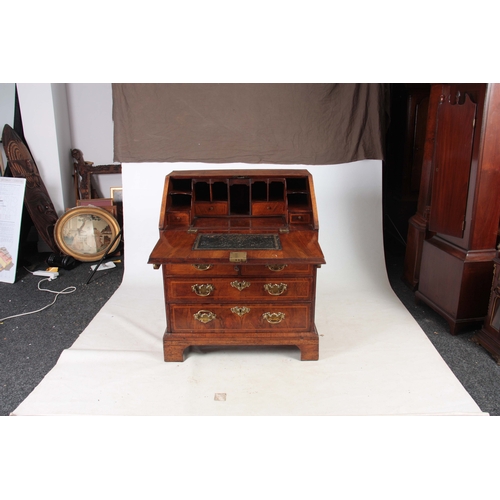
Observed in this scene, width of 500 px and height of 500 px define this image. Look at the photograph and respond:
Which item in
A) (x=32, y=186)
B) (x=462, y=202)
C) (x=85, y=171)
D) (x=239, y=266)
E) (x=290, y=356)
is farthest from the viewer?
(x=85, y=171)

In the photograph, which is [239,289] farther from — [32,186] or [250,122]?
[32,186]

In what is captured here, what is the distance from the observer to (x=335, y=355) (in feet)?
8.17

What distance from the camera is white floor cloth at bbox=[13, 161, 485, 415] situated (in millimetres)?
2084

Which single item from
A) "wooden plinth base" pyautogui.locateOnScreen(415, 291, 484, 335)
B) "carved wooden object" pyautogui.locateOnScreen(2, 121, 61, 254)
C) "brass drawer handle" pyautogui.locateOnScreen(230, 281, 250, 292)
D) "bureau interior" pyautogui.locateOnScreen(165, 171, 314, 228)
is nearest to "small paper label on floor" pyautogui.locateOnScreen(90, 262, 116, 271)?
"carved wooden object" pyautogui.locateOnScreen(2, 121, 61, 254)

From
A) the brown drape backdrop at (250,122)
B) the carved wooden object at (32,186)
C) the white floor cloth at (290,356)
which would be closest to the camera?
the white floor cloth at (290,356)

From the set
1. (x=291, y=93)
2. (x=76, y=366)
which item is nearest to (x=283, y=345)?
(x=76, y=366)

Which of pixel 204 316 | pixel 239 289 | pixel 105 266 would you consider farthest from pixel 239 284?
pixel 105 266

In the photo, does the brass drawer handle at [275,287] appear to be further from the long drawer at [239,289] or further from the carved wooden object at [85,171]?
the carved wooden object at [85,171]

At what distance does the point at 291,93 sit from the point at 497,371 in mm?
2093

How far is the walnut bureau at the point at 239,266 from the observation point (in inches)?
88.0

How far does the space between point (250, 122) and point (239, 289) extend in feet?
4.63

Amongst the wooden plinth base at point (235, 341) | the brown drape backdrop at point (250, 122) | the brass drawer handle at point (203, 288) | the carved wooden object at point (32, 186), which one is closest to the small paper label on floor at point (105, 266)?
the carved wooden object at point (32, 186)

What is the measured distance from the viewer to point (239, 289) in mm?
2293

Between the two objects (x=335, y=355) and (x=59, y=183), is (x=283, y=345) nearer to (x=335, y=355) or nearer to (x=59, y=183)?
(x=335, y=355)
